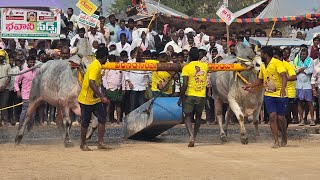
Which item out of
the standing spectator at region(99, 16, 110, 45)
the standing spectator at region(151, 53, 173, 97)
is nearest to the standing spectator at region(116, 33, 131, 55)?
the standing spectator at region(99, 16, 110, 45)

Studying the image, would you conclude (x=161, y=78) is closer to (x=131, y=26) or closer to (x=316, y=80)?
(x=316, y=80)

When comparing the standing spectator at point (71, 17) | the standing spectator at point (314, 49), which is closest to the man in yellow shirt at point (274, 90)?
the standing spectator at point (314, 49)

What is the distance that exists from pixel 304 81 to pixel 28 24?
717cm

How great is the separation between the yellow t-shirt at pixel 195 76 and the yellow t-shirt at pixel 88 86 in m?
1.76

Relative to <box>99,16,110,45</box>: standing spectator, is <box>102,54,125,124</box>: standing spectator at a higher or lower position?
lower

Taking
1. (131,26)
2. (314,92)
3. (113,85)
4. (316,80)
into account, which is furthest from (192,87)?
(131,26)

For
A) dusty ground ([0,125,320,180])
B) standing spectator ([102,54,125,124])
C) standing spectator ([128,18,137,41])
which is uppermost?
standing spectator ([128,18,137,41])

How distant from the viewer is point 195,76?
15.3 m

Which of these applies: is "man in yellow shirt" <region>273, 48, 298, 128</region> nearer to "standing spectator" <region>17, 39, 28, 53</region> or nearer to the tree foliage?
"standing spectator" <region>17, 39, 28, 53</region>

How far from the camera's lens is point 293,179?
429 inches

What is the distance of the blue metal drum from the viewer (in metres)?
16.0

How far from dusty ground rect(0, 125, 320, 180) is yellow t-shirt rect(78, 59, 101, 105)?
884 millimetres

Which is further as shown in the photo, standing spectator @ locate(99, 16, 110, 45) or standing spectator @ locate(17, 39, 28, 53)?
standing spectator @ locate(99, 16, 110, 45)

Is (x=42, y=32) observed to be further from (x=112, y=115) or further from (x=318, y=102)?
(x=318, y=102)
